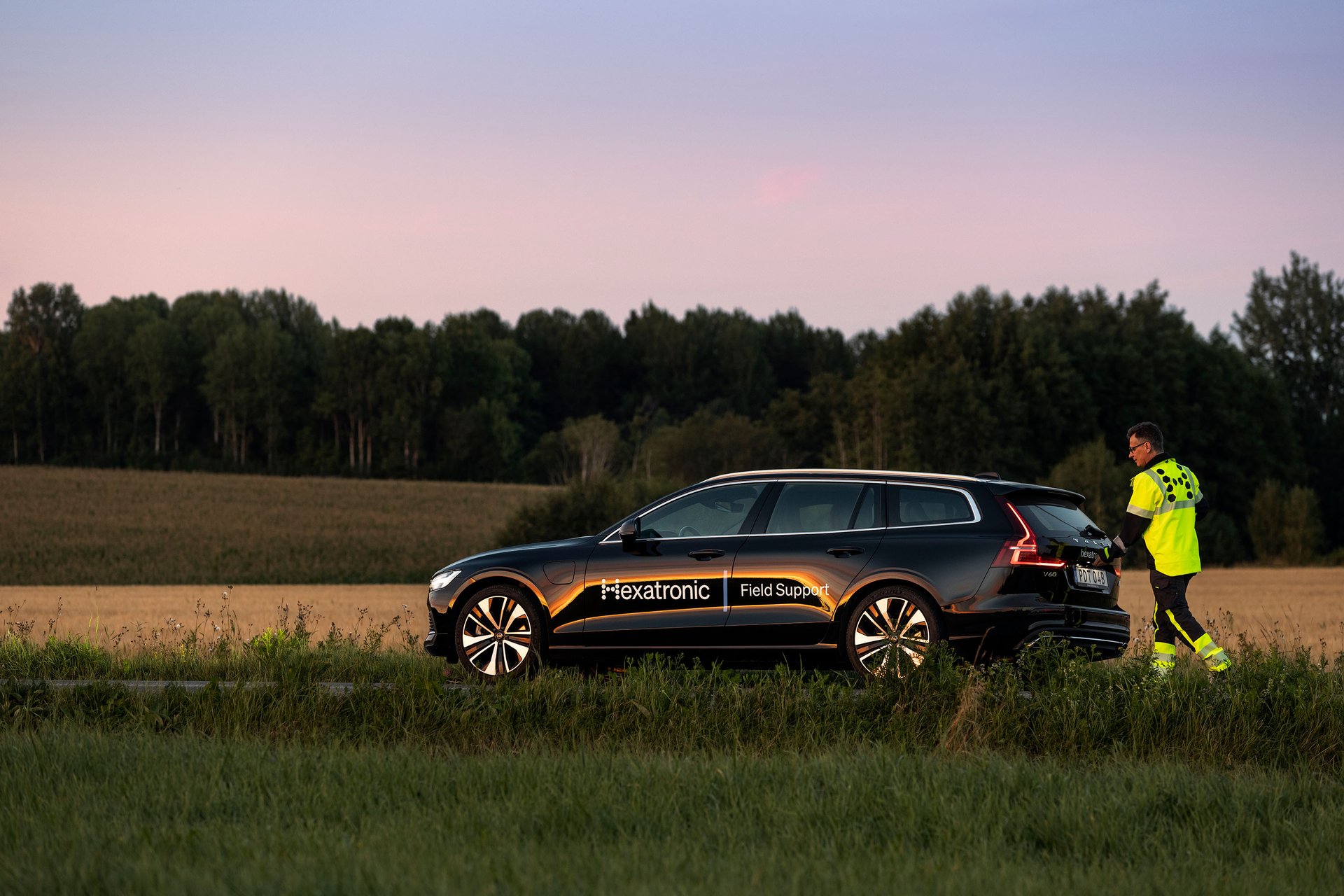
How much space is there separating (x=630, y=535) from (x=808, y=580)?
4.44 feet

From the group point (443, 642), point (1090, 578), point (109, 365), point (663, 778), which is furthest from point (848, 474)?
point (109, 365)

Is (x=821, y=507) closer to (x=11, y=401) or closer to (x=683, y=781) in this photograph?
(x=683, y=781)

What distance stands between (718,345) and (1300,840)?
115 metres

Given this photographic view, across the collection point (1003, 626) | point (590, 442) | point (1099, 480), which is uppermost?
point (590, 442)

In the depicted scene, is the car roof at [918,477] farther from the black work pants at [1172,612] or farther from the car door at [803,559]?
the black work pants at [1172,612]

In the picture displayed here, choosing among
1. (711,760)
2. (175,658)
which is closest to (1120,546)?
(711,760)

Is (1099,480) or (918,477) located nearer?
(918,477)

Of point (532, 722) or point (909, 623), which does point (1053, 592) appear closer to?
point (909, 623)

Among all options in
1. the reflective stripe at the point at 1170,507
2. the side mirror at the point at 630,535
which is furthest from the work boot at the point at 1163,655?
the side mirror at the point at 630,535

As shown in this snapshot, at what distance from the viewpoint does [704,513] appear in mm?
10609

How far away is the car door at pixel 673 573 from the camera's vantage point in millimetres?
10234

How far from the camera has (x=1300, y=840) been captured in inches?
234

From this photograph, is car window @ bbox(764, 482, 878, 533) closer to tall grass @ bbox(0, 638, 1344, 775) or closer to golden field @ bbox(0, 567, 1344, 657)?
tall grass @ bbox(0, 638, 1344, 775)

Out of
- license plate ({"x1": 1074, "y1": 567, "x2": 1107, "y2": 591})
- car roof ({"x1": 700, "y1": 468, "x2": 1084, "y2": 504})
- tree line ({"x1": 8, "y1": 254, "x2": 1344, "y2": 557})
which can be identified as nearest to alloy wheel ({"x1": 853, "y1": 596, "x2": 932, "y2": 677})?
car roof ({"x1": 700, "y1": 468, "x2": 1084, "y2": 504})
